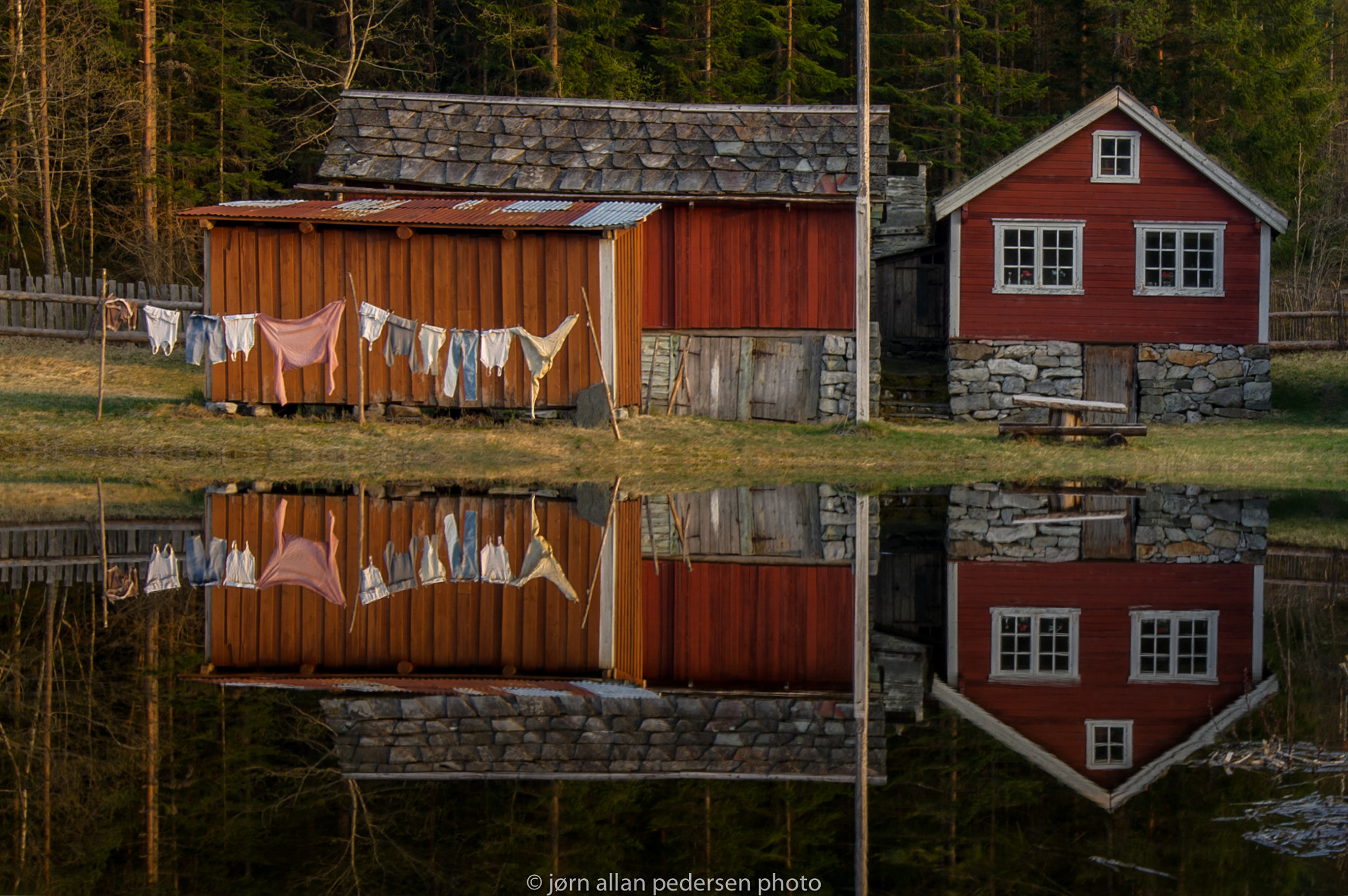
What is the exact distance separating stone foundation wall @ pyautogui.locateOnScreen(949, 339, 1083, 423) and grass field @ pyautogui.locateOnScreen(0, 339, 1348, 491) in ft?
14.3

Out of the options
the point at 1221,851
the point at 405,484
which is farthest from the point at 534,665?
the point at 405,484

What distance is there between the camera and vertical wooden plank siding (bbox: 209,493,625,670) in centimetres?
921

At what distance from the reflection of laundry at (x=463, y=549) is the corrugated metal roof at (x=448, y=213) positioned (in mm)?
8576

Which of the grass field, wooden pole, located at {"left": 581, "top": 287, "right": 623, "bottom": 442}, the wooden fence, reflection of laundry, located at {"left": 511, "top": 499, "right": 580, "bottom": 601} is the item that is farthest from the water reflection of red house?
the wooden fence

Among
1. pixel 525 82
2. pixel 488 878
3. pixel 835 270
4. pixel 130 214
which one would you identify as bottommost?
pixel 488 878

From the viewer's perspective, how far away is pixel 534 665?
910 centimetres

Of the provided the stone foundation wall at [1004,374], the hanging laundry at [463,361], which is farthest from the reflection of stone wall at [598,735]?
the stone foundation wall at [1004,374]

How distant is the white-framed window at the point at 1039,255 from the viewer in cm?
2942

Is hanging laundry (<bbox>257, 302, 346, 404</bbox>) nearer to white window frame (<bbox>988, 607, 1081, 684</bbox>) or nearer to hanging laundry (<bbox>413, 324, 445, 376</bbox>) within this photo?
hanging laundry (<bbox>413, 324, 445, 376</bbox>)

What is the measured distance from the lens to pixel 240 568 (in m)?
11.9

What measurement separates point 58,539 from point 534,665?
22.0 ft

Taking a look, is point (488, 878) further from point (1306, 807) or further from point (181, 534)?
point (181, 534)

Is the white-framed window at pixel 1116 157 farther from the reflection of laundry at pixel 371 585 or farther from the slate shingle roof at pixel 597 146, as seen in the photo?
the reflection of laundry at pixel 371 585

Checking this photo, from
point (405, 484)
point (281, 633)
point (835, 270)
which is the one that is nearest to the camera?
point (281, 633)
